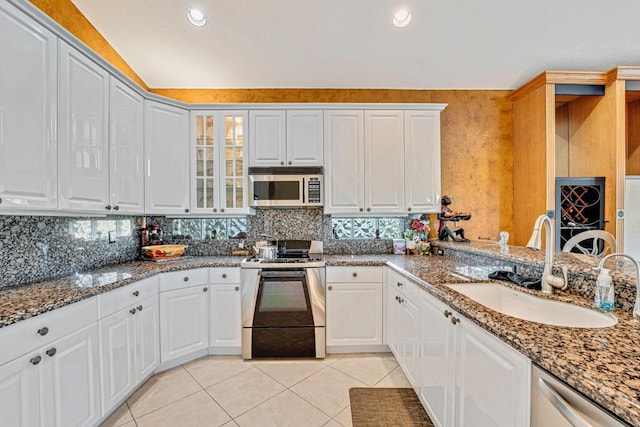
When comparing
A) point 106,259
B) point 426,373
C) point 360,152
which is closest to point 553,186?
point 360,152

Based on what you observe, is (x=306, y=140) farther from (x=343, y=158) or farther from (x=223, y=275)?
(x=223, y=275)

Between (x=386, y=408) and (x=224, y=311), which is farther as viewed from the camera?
(x=224, y=311)

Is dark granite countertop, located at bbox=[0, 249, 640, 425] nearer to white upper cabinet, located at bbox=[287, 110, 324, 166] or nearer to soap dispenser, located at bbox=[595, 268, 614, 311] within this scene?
soap dispenser, located at bbox=[595, 268, 614, 311]

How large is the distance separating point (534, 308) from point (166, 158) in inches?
123

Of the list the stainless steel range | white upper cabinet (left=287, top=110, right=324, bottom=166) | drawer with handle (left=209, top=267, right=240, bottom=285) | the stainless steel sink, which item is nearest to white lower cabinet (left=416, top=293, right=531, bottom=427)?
the stainless steel sink

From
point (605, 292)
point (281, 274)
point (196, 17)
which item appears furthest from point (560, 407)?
point (196, 17)

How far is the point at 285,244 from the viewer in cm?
297

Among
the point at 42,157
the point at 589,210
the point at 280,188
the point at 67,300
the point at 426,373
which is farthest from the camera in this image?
the point at 589,210

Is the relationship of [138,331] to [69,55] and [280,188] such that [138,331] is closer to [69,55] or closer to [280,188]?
[280,188]

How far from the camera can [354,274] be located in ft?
8.38

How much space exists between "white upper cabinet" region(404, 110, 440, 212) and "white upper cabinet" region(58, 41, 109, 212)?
269 centimetres

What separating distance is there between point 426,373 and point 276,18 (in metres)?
2.99

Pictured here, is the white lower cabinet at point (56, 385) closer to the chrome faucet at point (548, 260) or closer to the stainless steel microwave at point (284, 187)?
the stainless steel microwave at point (284, 187)

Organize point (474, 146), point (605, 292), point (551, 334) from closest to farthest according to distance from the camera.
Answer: point (551, 334)
point (605, 292)
point (474, 146)
